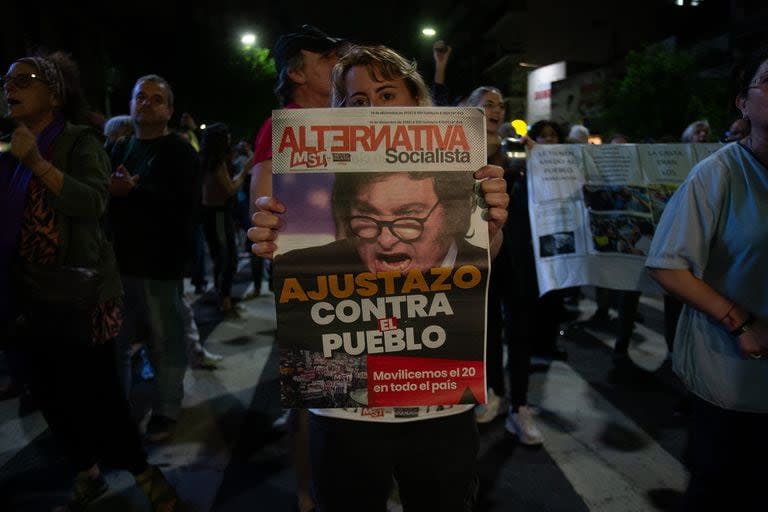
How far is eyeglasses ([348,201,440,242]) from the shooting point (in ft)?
4.30

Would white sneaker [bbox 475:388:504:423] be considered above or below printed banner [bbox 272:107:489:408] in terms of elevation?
below

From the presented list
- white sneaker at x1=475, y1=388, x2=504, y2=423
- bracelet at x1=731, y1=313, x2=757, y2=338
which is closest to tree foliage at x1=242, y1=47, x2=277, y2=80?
white sneaker at x1=475, y1=388, x2=504, y2=423

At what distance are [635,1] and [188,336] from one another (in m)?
42.6

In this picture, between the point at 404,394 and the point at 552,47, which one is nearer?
the point at 404,394

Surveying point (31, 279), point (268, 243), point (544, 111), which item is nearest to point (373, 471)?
point (268, 243)

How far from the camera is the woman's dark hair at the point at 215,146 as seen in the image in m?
5.73

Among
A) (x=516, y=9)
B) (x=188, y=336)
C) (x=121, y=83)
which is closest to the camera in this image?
(x=188, y=336)

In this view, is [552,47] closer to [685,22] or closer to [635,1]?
[635,1]

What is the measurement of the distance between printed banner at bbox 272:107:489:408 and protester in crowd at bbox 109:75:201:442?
7.60 ft

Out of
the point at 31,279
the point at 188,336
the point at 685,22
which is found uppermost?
the point at 685,22

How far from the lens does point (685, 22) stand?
3069 cm

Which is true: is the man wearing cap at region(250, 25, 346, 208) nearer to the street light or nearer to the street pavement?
the street pavement

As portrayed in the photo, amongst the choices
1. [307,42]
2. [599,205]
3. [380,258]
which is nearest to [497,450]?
[599,205]

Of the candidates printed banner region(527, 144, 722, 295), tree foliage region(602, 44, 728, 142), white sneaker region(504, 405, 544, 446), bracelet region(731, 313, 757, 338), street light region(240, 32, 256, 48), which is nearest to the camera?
bracelet region(731, 313, 757, 338)
